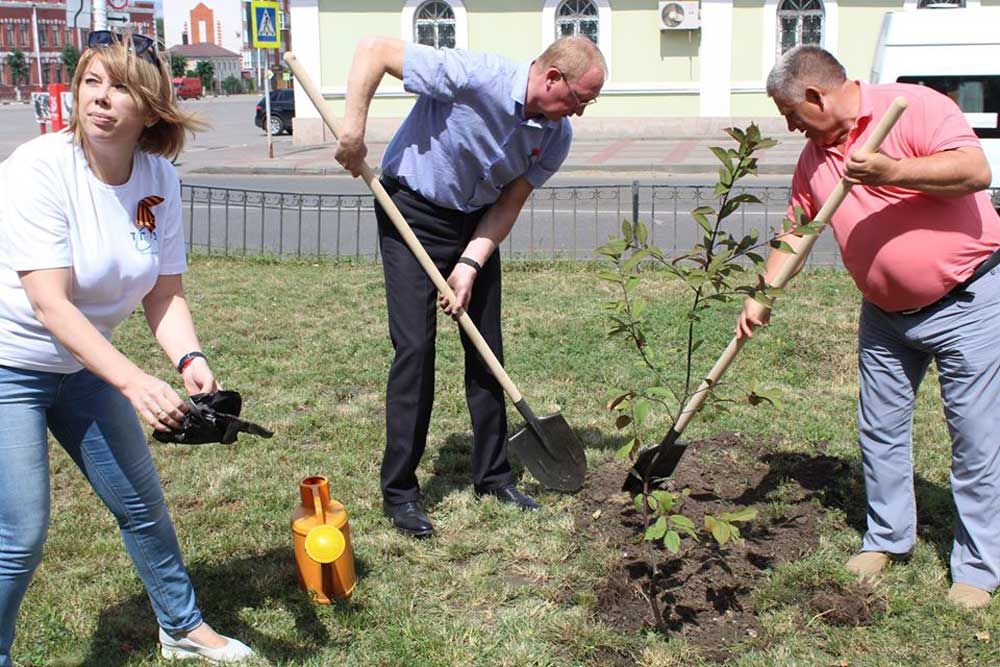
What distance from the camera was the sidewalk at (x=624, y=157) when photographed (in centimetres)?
1792

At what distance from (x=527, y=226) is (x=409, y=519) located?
759cm

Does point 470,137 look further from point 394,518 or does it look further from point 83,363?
point 83,363

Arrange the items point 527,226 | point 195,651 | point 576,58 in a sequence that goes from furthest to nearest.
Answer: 1. point 527,226
2. point 576,58
3. point 195,651

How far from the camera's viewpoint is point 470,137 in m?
3.79

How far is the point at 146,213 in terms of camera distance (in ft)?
9.07

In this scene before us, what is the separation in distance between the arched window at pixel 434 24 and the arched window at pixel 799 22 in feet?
23.5

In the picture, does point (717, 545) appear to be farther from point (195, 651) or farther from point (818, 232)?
point (195, 651)

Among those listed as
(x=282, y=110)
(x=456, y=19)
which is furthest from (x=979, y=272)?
(x=282, y=110)

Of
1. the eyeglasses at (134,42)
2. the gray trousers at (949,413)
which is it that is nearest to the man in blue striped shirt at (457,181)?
the eyeglasses at (134,42)

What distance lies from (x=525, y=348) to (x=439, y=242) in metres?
2.45

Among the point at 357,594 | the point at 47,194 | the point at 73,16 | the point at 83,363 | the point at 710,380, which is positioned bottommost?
the point at 357,594

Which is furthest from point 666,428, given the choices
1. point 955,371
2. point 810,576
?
point 955,371

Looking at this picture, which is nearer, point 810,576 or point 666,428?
point 810,576

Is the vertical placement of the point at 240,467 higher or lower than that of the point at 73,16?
lower
